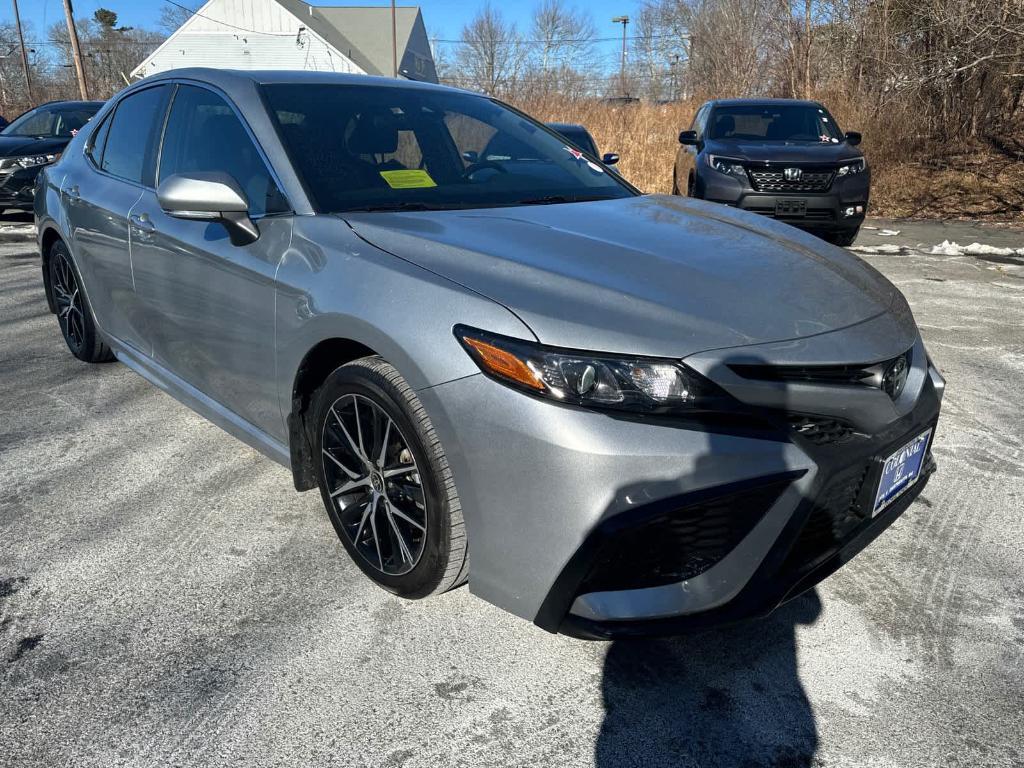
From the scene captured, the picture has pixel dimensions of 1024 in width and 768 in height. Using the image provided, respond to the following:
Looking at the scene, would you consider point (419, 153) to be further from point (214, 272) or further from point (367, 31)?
point (367, 31)

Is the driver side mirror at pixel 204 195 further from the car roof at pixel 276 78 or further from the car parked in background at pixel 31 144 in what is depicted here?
the car parked in background at pixel 31 144

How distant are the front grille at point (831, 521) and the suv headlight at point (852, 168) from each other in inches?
285

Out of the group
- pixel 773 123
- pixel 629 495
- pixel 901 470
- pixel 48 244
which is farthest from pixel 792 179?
pixel 629 495

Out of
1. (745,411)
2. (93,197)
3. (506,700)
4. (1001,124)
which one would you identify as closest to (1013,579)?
(745,411)

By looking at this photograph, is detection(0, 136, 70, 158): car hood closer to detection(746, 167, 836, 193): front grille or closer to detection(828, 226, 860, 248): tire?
detection(746, 167, 836, 193): front grille

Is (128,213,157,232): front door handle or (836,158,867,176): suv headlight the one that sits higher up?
(128,213,157,232): front door handle

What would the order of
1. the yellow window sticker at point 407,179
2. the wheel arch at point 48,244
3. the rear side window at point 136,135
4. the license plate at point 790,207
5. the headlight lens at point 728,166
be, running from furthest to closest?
the headlight lens at point 728,166, the license plate at point 790,207, the wheel arch at point 48,244, the rear side window at point 136,135, the yellow window sticker at point 407,179

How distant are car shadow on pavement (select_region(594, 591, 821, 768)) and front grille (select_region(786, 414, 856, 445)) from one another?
2.16 feet

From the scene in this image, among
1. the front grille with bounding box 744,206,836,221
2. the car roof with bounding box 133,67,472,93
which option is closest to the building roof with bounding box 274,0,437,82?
the front grille with bounding box 744,206,836,221

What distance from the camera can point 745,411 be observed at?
180 centimetres

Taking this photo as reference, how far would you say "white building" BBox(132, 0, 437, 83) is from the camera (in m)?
38.7

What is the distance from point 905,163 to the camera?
14.5 m

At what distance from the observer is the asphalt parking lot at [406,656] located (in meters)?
1.85

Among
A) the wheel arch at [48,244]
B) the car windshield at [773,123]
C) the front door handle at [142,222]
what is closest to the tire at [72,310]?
the wheel arch at [48,244]
